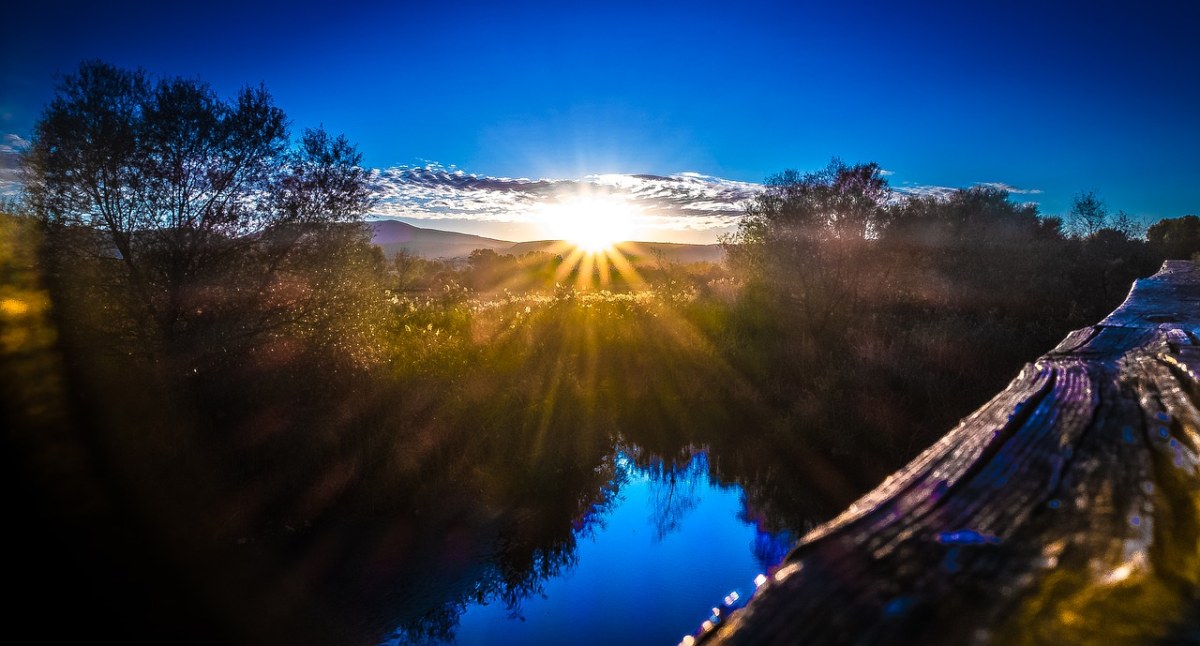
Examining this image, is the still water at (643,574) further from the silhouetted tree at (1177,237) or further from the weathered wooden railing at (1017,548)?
the silhouetted tree at (1177,237)

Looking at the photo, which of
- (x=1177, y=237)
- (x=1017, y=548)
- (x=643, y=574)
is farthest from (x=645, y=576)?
(x=1177, y=237)

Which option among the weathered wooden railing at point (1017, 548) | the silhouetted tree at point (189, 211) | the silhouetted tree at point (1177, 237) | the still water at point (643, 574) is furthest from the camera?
the silhouetted tree at point (1177, 237)

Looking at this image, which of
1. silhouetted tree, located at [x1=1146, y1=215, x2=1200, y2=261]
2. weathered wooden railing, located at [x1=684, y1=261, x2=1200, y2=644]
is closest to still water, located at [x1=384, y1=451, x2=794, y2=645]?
weathered wooden railing, located at [x1=684, y1=261, x2=1200, y2=644]

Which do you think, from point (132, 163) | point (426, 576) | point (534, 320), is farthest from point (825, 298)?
point (132, 163)

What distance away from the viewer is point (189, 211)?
6.89 metres

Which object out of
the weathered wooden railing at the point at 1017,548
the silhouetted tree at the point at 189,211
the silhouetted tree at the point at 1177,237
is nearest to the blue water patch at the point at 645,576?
the weathered wooden railing at the point at 1017,548

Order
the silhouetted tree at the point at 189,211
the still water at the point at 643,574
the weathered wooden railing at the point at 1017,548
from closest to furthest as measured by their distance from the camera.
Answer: the weathered wooden railing at the point at 1017,548 → the still water at the point at 643,574 → the silhouetted tree at the point at 189,211

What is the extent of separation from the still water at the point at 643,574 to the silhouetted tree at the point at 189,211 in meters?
5.09

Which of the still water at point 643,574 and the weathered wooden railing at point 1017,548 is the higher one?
→ the weathered wooden railing at point 1017,548

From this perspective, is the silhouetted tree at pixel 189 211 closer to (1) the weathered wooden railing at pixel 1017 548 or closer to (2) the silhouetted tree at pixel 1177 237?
(1) the weathered wooden railing at pixel 1017 548

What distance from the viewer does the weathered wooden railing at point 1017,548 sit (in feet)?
1.54

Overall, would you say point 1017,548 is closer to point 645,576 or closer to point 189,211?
point 645,576

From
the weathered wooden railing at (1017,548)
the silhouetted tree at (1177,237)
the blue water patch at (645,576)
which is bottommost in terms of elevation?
the blue water patch at (645,576)

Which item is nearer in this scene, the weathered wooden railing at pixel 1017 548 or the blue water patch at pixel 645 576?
the weathered wooden railing at pixel 1017 548
